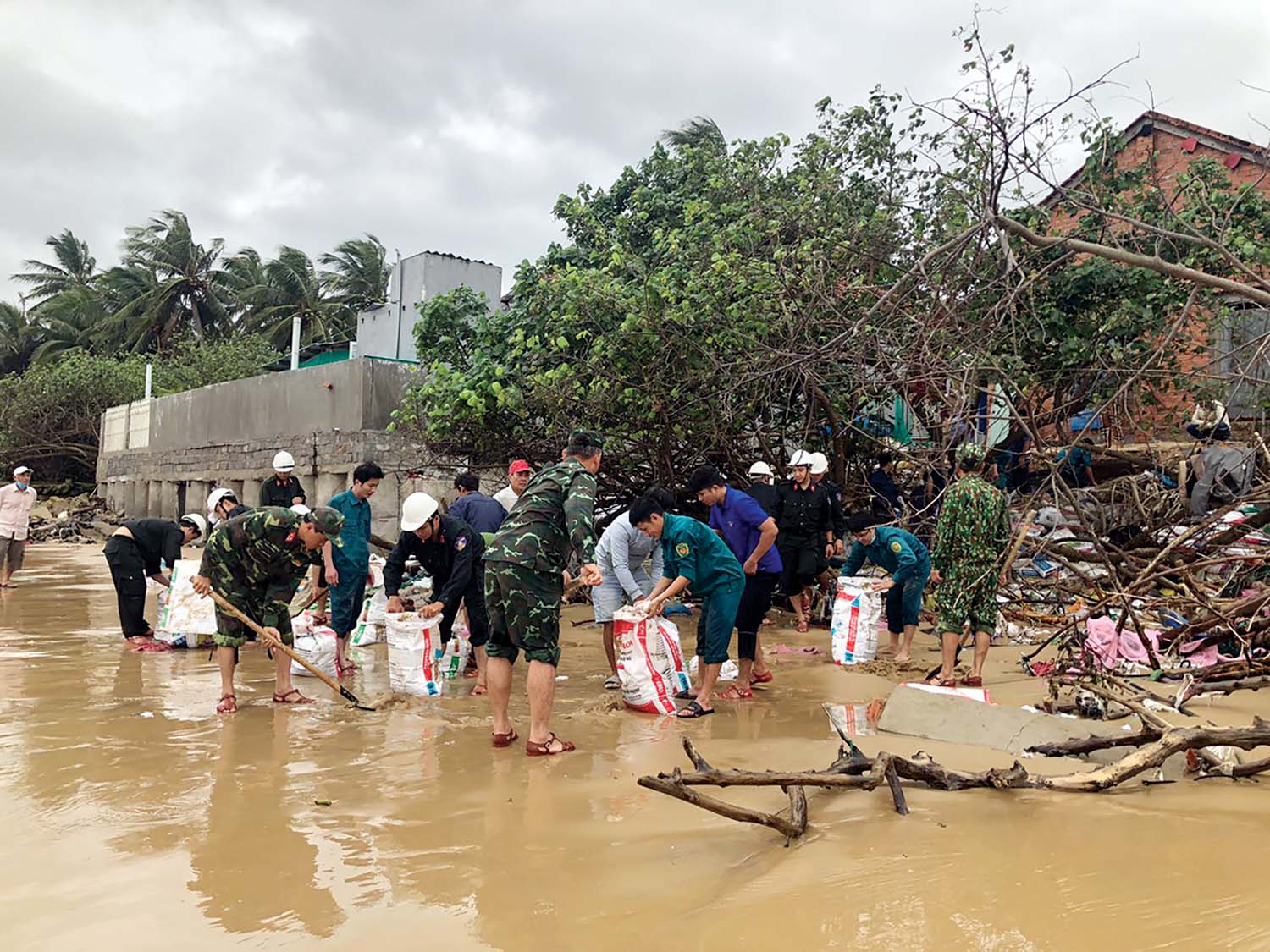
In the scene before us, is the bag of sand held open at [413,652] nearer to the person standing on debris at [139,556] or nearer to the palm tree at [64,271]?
the person standing on debris at [139,556]

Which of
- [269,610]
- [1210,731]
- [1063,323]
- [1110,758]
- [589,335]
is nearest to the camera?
[1210,731]

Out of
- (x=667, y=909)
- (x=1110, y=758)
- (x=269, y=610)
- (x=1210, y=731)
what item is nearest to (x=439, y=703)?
(x=269, y=610)

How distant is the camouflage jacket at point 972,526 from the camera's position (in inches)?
232

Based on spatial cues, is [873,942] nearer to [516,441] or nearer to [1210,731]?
[1210,731]

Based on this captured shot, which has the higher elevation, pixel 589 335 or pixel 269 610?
pixel 589 335

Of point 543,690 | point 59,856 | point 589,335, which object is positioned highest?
point 589,335

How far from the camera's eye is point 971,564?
19.3ft

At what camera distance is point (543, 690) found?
441 cm

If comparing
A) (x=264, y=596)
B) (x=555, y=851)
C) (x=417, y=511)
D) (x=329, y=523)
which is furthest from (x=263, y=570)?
(x=555, y=851)

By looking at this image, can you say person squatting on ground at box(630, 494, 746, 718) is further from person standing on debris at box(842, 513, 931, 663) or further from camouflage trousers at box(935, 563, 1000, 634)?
person standing on debris at box(842, 513, 931, 663)

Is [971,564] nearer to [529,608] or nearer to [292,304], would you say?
[529,608]

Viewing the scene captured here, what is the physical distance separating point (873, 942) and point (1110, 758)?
7.41ft

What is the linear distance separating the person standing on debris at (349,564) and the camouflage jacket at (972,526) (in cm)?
382

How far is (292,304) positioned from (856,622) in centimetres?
3081
